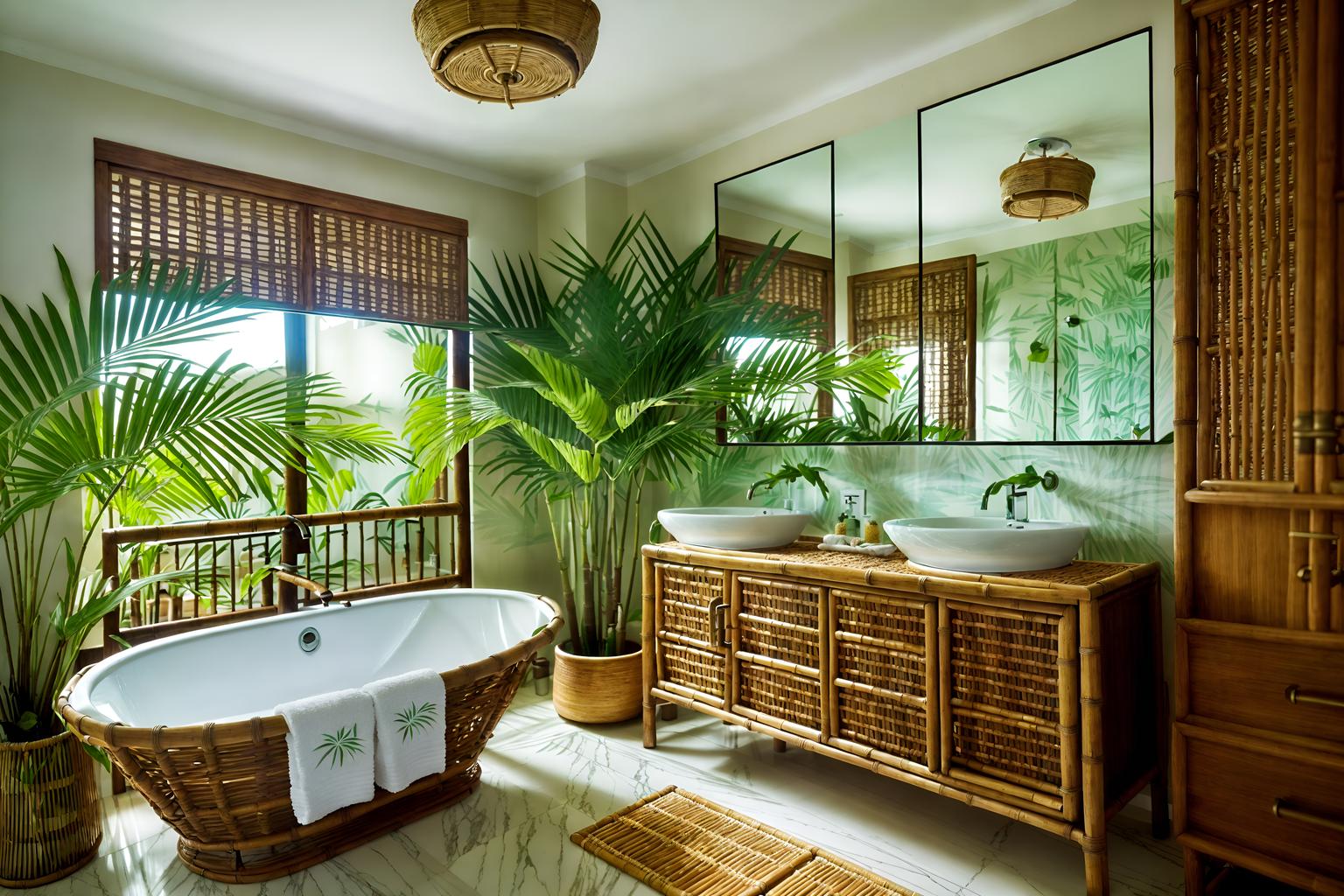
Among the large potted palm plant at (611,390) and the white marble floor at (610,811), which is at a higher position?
the large potted palm plant at (611,390)

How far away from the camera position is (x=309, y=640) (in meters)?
2.81

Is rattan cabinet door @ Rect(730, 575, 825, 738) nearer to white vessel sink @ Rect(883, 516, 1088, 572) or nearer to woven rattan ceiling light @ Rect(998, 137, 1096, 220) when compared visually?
white vessel sink @ Rect(883, 516, 1088, 572)

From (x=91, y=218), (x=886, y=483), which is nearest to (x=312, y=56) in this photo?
(x=91, y=218)

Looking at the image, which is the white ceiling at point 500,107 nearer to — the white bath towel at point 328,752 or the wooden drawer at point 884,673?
the wooden drawer at point 884,673

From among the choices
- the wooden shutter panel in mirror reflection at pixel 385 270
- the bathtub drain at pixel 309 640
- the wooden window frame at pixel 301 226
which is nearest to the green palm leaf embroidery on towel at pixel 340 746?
the bathtub drain at pixel 309 640

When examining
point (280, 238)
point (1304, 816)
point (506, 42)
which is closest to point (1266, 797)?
point (1304, 816)

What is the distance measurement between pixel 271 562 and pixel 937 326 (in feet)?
9.05

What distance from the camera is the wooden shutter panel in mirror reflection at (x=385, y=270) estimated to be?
10.5ft

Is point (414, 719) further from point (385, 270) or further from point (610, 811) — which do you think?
point (385, 270)

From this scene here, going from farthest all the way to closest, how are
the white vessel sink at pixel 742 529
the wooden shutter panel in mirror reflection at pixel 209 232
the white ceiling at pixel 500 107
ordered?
1. the wooden shutter panel in mirror reflection at pixel 209 232
2. the white vessel sink at pixel 742 529
3. the white ceiling at pixel 500 107

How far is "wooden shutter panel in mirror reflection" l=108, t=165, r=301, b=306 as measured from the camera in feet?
8.89

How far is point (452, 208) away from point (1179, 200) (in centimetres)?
295

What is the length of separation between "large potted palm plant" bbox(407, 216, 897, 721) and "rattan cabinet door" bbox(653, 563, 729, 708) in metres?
0.32

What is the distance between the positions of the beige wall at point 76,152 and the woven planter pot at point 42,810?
0.87 metres
